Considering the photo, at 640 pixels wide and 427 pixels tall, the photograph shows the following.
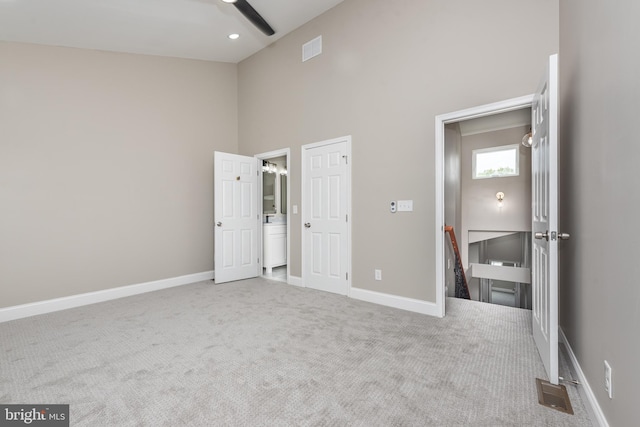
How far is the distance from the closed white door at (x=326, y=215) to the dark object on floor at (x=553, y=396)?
91.7 inches

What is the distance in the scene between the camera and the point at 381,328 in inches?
113

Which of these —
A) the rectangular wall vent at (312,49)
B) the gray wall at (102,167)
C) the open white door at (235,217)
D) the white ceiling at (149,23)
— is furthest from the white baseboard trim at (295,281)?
the white ceiling at (149,23)

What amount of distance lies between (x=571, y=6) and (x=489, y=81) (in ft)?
2.50

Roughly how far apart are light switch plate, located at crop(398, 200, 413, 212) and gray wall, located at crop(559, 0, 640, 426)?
1.38m

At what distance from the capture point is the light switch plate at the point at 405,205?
11.1 ft

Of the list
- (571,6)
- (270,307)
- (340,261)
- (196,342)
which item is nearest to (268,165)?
(340,261)

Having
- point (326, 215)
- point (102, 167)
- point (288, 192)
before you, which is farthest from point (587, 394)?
point (102, 167)

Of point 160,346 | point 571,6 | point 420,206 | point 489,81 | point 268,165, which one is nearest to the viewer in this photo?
point 571,6

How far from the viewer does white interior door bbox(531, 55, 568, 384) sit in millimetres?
1853

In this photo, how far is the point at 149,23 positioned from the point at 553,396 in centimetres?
517

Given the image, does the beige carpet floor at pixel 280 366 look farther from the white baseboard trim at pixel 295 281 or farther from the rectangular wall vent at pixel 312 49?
the rectangular wall vent at pixel 312 49

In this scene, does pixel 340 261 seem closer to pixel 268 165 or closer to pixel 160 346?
pixel 160 346

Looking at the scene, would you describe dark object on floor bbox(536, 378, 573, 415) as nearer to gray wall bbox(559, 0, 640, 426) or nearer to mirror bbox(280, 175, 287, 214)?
gray wall bbox(559, 0, 640, 426)

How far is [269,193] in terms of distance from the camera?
6285 millimetres
